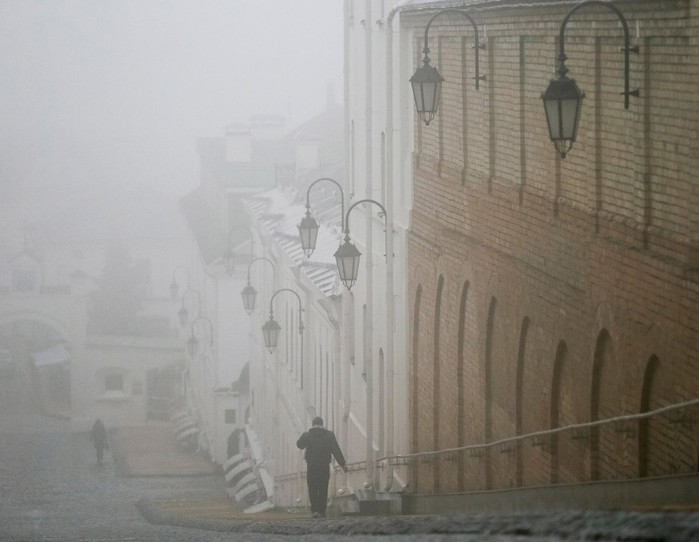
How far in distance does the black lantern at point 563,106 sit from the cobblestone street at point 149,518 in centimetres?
253

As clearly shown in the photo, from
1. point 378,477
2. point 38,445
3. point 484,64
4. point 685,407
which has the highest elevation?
Answer: point 484,64

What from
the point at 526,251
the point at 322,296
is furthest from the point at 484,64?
the point at 322,296

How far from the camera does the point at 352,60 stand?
24969 millimetres

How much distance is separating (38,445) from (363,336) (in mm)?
29959

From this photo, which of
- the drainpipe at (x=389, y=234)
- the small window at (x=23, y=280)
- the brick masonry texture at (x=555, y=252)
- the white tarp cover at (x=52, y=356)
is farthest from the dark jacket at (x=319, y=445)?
the small window at (x=23, y=280)

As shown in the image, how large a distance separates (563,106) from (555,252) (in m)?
3.47

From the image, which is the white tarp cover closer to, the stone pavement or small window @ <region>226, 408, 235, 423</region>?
small window @ <region>226, 408, 235, 423</region>

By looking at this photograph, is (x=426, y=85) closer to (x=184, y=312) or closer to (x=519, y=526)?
(x=519, y=526)

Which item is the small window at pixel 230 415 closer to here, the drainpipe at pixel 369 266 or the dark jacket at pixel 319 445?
the drainpipe at pixel 369 266

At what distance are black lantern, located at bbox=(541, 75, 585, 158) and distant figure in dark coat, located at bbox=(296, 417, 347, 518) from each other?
7.73 m

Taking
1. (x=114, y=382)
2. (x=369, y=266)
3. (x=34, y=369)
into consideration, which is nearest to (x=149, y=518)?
(x=369, y=266)

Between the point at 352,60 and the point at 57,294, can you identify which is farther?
the point at 57,294

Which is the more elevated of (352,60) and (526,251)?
(352,60)

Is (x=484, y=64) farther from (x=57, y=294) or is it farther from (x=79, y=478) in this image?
(x=57, y=294)
